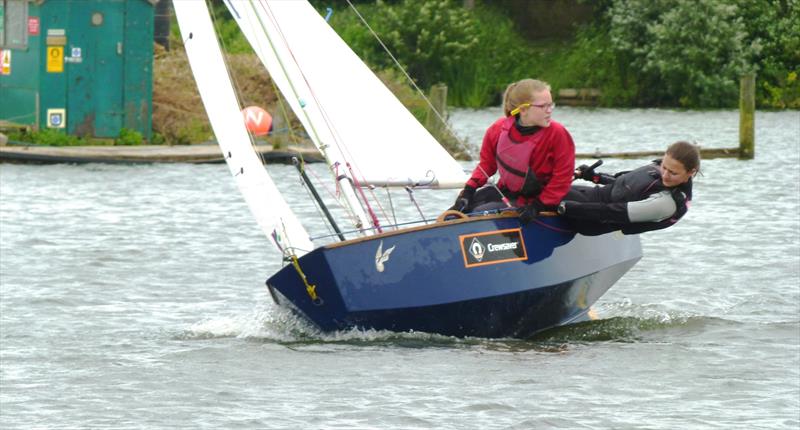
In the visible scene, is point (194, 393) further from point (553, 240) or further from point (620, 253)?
point (620, 253)

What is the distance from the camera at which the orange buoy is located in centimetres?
2916

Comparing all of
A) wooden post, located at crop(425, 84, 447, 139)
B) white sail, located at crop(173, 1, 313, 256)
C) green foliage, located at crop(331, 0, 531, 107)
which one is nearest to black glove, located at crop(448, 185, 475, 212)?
white sail, located at crop(173, 1, 313, 256)

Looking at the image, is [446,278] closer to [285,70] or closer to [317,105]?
[317,105]

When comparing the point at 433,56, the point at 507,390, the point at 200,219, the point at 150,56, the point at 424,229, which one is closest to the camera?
the point at 507,390

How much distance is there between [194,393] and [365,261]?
1497 millimetres

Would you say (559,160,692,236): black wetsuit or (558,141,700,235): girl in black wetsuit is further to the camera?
(559,160,692,236): black wetsuit

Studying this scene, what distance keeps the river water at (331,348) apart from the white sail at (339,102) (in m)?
1.37

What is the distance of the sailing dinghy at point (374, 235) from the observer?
1216 cm

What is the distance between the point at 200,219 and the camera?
72.5ft

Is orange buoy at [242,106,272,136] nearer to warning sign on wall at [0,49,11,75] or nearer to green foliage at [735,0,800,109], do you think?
warning sign on wall at [0,49,11,75]

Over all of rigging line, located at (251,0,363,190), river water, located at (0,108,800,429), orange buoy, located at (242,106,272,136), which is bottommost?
river water, located at (0,108,800,429)

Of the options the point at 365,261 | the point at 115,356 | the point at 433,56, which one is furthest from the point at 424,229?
the point at 433,56

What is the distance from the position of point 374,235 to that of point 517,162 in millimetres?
1073

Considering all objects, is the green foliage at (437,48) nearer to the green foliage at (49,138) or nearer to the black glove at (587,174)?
the green foliage at (49,138)
